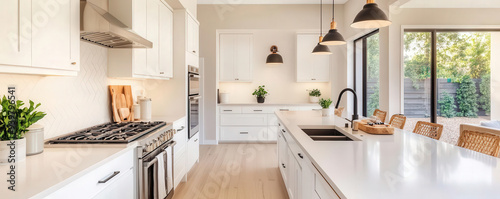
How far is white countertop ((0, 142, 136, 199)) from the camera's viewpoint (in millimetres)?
1134

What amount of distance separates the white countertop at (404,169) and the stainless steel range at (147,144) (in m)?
1.20

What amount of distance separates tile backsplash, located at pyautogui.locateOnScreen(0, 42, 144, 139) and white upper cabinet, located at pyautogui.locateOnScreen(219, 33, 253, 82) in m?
3.20

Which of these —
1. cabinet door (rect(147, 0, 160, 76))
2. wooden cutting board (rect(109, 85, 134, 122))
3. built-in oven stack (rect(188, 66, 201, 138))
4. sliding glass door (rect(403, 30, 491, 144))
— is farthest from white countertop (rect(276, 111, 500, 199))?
sliding glass door (rect(403, 30, 491, 144))

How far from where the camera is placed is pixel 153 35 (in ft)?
9.96

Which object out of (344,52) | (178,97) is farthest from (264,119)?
(178,97)

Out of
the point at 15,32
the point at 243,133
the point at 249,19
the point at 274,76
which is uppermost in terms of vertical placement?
the point at 249,19

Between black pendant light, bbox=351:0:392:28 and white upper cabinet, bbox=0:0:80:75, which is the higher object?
black pendant light, bbox=351:0:392:28

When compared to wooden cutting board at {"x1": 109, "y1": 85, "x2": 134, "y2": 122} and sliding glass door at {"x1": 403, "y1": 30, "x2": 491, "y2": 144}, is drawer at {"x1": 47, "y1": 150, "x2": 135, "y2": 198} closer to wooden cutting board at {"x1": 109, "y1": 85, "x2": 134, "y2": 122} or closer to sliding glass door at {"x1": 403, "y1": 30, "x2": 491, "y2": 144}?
wooden cutting board at {"x1": 109, "y1": 85, "x2": 134, "y2": 122}

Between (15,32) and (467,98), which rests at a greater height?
(15,32)

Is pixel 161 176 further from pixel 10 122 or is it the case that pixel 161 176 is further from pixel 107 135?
pixel 10 122

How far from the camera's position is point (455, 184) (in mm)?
1065

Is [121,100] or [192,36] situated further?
[192,36]

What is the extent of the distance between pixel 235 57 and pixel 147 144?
4168mm

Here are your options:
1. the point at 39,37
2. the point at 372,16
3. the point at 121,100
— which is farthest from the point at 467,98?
the point at 39,37
